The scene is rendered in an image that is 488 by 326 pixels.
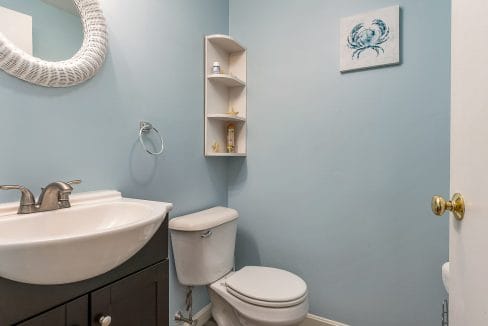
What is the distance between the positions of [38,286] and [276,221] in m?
1.37

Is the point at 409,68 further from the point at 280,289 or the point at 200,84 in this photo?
the point at 280,289

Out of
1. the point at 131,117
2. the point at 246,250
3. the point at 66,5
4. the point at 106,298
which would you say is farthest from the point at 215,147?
the point at 106,298

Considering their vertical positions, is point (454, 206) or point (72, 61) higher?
point (72, 61)

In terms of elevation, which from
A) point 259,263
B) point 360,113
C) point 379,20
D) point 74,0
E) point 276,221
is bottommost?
point 259,263

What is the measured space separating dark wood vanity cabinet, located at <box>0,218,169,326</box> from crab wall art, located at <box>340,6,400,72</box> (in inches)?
52.6

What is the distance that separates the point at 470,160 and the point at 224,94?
155 centimetres

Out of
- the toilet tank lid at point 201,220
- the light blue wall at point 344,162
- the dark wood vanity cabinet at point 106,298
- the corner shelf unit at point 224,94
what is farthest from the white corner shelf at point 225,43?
the dark wood vanity cabinet at point 106,298

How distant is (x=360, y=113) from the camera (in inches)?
61.6

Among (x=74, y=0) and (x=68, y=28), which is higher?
(x=74, y=0)

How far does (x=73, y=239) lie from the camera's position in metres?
0.61

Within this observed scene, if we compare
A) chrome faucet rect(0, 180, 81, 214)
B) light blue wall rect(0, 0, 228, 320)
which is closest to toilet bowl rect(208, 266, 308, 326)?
light blue wall rect(0, 0, 228, 320)

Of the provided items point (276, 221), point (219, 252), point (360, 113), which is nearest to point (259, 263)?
point (276, 221)

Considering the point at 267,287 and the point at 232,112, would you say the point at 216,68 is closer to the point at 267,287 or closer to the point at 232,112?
the point at 232,112

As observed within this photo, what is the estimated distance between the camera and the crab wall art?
4.77 feet
